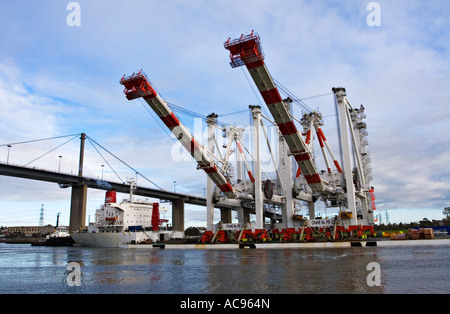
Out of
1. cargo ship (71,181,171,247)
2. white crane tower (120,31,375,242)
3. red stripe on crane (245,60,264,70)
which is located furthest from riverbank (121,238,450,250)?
cargo ship (71,181,171,247)

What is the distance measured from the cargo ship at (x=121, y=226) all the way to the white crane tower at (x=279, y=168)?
18223mm

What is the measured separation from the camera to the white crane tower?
3481 centimetres

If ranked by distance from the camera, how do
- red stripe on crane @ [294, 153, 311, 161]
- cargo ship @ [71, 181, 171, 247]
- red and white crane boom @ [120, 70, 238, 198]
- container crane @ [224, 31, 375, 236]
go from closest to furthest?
container crane @ [224, 31, 375, 236], red and white crane boom @ [120, 70, 238, 198], red stripe on crane @ [294, 153, 311, 161], cargo ship @ [71, 181, 171, 247]

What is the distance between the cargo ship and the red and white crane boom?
76.8 feet

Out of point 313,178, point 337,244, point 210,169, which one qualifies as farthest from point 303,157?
point 210,169

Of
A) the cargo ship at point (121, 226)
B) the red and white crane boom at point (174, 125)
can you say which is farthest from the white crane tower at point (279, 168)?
the cargo ship at point (121, 226)

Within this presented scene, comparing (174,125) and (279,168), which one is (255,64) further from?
(279,168)

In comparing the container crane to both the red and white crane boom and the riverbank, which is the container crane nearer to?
the riverbank

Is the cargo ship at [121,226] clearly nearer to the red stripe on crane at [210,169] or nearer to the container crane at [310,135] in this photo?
the red stripe on crane at [210,169]

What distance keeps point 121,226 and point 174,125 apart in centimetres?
3333

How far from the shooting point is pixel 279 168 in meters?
52.7
